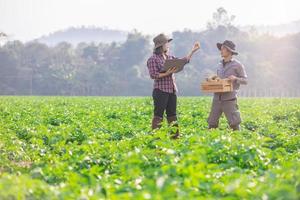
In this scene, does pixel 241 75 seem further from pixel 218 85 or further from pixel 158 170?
pixel 158 170

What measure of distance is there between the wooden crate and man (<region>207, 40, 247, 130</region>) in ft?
0.44

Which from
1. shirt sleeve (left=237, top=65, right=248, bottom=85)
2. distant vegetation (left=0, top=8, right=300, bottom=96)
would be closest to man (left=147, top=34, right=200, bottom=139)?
shirt sleeve (left=237, top=65, right=248, bottom=85)

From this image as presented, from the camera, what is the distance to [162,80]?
8.51 metres

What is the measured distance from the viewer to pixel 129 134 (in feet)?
37.6

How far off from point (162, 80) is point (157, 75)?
0.57 feet

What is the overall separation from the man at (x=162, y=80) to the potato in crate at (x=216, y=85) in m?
0.46

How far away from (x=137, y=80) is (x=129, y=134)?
2577 inches


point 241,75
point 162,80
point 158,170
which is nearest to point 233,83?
point 241,75

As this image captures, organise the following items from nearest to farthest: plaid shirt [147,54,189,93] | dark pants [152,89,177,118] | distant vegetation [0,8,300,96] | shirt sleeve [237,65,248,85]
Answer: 1. shirt sleeve [237,65,248,85]
2. plaid shirt [147,54,189,93]
3. dark pants [152,89,177,118]
4. distant vegetation [0,8,300,96]

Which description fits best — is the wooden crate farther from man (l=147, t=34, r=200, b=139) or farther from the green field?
the green field

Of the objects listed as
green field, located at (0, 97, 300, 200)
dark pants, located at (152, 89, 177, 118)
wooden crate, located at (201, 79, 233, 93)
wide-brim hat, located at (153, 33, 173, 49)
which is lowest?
green field, located at (0, 97, 300, 200)

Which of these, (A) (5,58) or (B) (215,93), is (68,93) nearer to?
(A) (5,58)

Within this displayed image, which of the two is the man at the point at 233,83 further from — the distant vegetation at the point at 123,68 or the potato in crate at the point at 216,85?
the distant vegetation at the point at 123,68

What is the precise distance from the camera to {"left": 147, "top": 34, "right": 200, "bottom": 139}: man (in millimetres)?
8352
